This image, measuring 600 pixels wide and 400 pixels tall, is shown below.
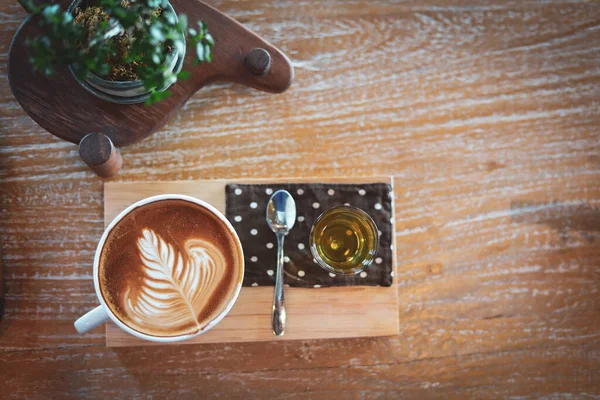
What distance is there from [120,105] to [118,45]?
0.13 metres

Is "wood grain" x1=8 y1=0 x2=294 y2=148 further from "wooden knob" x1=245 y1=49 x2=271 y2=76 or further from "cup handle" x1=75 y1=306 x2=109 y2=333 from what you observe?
"cup handle" x1=75 y1=306 x2=109 y2=333

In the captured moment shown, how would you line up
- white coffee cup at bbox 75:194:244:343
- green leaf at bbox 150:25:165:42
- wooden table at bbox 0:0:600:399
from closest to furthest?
green leaf at bbox 150:25:165:42 < white coffee cup at bbox 75:194:244:343 < wooden table at bbox 0:0:600:399

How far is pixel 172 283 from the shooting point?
0.89 meters

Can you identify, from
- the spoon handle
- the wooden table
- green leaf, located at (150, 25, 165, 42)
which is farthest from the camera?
the wooden table

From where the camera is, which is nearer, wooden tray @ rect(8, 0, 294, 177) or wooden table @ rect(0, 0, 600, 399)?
wooden tray @ rect(8, 0, 294, 177)

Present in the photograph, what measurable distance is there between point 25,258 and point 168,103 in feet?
1.57

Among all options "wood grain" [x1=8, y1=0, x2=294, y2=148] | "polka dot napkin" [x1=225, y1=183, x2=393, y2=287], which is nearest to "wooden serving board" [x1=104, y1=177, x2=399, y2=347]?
"polka dot napkin" [x1=225, y1=183, x2=393, y2=287]

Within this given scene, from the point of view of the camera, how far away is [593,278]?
3.84 ft

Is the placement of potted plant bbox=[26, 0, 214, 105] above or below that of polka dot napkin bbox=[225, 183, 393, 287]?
above

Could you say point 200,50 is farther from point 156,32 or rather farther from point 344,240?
point 344,240

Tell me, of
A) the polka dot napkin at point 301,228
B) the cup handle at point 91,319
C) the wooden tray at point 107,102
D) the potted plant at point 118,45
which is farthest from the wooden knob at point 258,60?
the cup handle at point 91,319

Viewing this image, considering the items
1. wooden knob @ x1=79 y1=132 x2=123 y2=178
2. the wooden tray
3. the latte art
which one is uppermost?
the wooden tray

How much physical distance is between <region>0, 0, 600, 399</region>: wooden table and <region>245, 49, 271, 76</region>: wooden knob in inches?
6.8

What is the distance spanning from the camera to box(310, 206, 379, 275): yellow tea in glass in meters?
0.96
